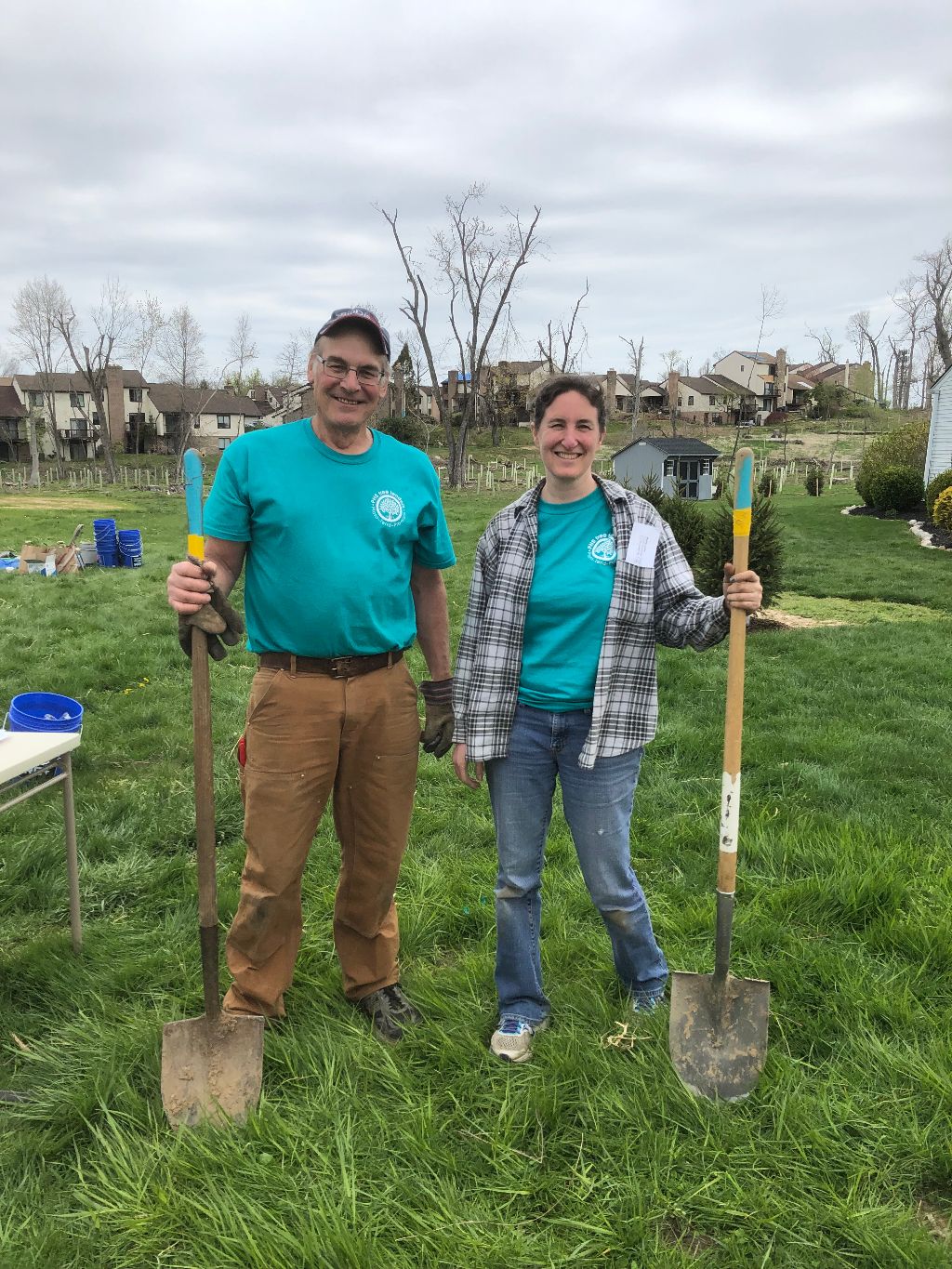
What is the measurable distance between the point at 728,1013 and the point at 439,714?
52.0 inches

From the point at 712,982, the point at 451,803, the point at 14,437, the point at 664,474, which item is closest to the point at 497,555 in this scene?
the point at 712,982

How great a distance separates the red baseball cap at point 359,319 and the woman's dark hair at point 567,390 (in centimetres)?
52

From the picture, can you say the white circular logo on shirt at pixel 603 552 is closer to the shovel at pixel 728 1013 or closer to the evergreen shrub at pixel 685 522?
the shovel at pixel 728 1013

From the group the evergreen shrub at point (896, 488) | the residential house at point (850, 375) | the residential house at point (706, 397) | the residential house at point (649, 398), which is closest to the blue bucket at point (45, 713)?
the evergreen shrub at point (896, 488)

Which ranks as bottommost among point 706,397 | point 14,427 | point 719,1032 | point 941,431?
point 719,1032

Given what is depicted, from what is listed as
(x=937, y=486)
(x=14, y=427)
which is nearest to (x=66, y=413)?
(x=14, y=427)

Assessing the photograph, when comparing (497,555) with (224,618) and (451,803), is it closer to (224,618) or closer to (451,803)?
(224,618)

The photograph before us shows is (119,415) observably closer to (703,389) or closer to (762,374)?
(703,389)

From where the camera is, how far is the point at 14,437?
6700 cm

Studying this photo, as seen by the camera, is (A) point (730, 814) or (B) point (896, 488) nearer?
(A) point (730, 814)

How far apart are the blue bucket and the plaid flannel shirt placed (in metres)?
2.37

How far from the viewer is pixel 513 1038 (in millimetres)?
2799

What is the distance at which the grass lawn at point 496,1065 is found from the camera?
2148mm

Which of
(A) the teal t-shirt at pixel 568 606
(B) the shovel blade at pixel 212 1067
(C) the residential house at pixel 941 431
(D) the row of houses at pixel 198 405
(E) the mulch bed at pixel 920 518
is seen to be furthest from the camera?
(D) the row of houses at pixel 198 405
